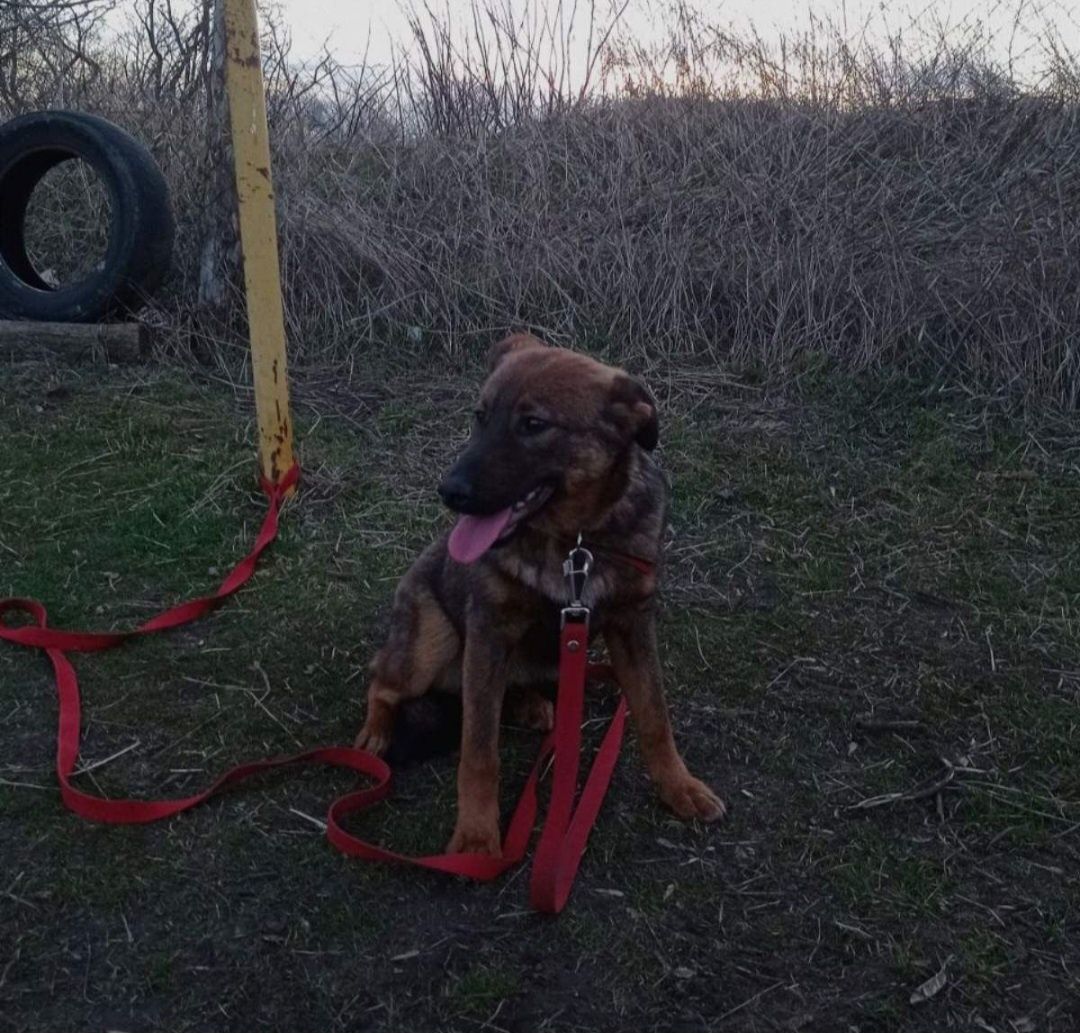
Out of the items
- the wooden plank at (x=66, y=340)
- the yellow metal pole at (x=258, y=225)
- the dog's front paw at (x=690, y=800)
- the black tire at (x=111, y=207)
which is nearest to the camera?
the dog's front paw at (x=690, y=800)

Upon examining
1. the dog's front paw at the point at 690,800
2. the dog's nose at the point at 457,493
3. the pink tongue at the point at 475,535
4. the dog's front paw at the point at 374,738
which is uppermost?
the dog's nose at the point at 457,493

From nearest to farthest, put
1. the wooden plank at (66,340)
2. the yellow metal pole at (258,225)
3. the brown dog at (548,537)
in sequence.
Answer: the brown dog at (548,537) < the yellow metal pole at (258,225) < the wooden plank at (66,340)

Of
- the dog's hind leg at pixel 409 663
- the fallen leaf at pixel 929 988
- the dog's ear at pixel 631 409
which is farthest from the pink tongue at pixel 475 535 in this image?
the fallen leaf at pixel 929 988

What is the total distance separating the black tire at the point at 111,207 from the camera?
20.8 ft

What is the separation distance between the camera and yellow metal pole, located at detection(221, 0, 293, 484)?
4.50 metres

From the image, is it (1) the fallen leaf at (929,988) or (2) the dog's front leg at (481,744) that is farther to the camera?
(2) the dog's front leg at (481,744)

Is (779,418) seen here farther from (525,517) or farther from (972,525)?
(525,517)

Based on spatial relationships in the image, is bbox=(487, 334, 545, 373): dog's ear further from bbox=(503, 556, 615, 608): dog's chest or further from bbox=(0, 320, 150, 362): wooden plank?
bbox=(0, 320, 150, 362): wooden plank

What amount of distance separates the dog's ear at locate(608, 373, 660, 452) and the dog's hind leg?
0.78 metres

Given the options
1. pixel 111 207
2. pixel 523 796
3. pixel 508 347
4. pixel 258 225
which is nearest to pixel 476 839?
pixel 523 796

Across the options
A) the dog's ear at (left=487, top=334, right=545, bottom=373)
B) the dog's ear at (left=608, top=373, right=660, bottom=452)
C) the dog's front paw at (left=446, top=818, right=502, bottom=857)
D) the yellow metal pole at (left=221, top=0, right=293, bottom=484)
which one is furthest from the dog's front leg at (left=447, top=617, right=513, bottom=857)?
the yellow metal pole at (left=221, top=0, right=293, bottom=484)

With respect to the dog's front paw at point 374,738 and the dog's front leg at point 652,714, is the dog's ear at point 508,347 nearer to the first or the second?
the dog's front leg at point 652,714

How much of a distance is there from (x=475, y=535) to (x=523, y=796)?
741 mm

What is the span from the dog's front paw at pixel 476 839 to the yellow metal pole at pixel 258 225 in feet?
8.16
